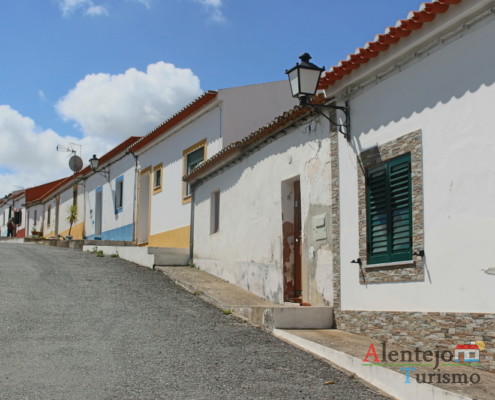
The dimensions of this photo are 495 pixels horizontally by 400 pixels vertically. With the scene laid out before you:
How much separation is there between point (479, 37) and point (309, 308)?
423cm

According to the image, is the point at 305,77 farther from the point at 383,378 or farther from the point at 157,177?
the point at 157,177

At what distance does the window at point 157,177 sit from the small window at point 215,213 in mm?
5616

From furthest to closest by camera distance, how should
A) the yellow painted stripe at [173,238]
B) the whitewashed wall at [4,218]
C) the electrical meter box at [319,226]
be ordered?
the whitewashed wall at [4,218]
the yellow painted stripe at [173,238]
the electrical meter box at [319,226]

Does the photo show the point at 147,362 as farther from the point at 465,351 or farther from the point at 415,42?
the point at 415,42

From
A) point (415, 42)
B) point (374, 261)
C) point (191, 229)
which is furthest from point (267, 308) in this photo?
point (191, 229)

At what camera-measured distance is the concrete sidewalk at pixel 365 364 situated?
530 centimetres

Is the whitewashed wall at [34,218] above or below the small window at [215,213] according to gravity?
above

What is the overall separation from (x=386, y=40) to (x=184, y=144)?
11317 millimetres

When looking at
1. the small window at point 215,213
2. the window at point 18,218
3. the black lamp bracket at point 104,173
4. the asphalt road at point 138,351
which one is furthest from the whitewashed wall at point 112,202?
the window at point 18,218

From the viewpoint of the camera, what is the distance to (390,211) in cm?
796

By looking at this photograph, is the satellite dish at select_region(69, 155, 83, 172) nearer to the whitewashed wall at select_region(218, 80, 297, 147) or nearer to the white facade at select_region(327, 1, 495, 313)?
the whitewashed wall at select_region(218, 80, 297, 147)

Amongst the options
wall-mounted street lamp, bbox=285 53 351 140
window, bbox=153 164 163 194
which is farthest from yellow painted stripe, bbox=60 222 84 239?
wall-mounted street lamp, bbox=285 53 351 140

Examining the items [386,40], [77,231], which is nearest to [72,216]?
[77,231]

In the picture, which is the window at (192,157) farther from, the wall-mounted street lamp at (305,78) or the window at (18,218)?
the window at (18,218)
